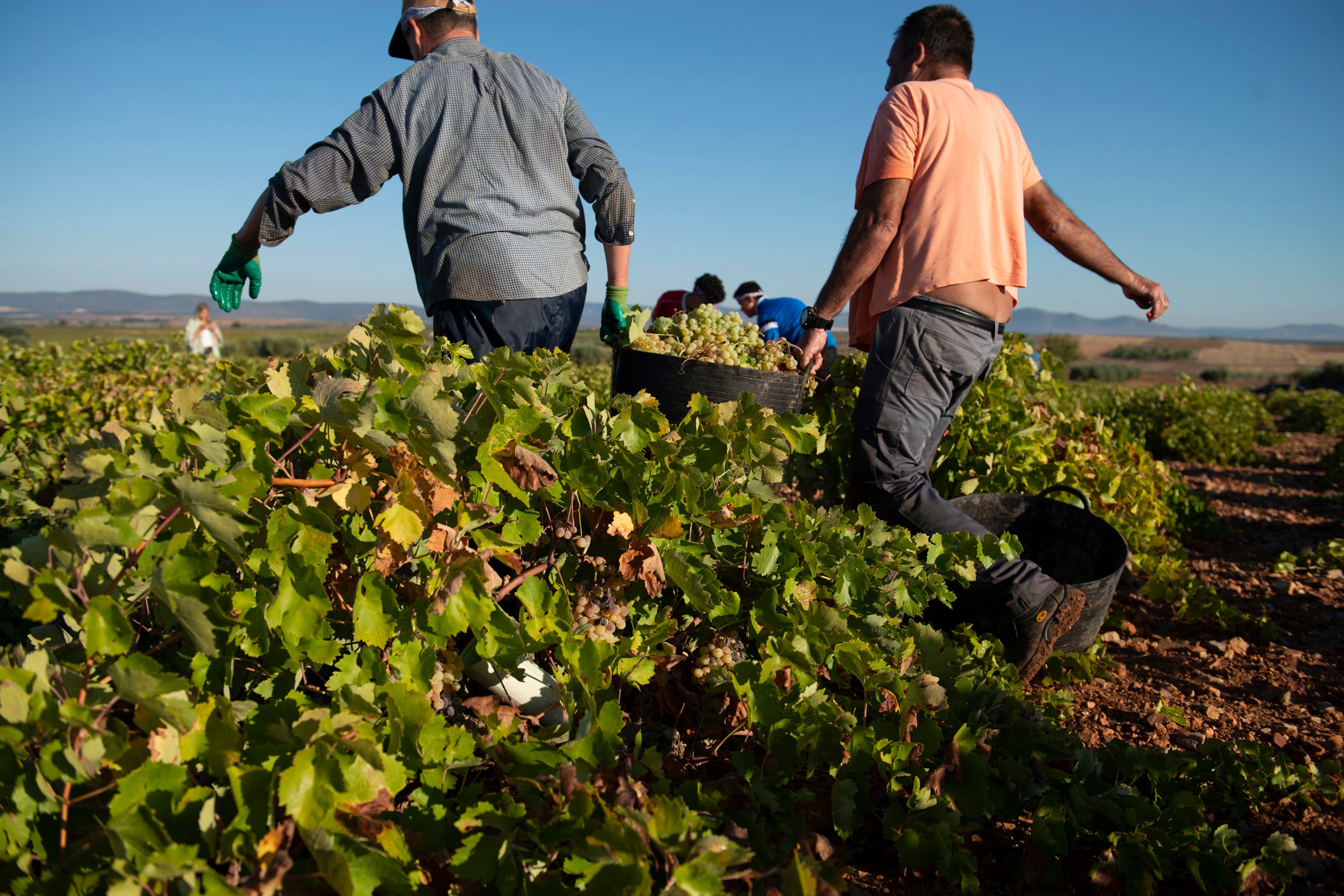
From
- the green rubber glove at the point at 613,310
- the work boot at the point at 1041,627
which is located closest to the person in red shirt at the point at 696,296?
the green rubber glove at the point at 613,310

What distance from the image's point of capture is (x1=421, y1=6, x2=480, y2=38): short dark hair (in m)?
3.03

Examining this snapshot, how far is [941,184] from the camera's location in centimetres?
266

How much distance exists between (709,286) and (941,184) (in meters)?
7.98

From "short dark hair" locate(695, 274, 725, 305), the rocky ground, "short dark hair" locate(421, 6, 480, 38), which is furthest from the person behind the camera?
"short dark hair" locate(695, 274, 725, 305)

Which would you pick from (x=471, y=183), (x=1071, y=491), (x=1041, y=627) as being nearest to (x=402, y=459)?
(x=471, y=183)

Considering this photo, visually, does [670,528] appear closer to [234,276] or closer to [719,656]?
[719,656]

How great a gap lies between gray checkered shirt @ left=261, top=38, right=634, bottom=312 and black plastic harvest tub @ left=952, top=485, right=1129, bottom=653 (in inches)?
80.4

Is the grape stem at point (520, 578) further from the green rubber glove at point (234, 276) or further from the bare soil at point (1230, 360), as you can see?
the bare soil at point (1230, 360)

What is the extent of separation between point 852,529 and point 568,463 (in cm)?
77

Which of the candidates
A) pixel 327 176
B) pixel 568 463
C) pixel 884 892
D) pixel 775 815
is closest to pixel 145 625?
pixel 568 463

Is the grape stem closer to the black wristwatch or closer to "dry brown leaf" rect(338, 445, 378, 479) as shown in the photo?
"dry brown leaf" rect(338, 445, 378, 479)

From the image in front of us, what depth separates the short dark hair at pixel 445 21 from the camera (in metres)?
3.03

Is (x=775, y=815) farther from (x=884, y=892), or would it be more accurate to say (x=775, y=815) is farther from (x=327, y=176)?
(x=327, y=176)

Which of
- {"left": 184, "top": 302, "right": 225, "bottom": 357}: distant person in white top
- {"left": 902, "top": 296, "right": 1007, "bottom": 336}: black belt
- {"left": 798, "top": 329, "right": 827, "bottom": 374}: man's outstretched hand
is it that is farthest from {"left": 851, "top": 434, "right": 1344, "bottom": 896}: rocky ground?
{"left": 184, "top": 302, "right": 225, "bottom": 357}: distant person in white top
